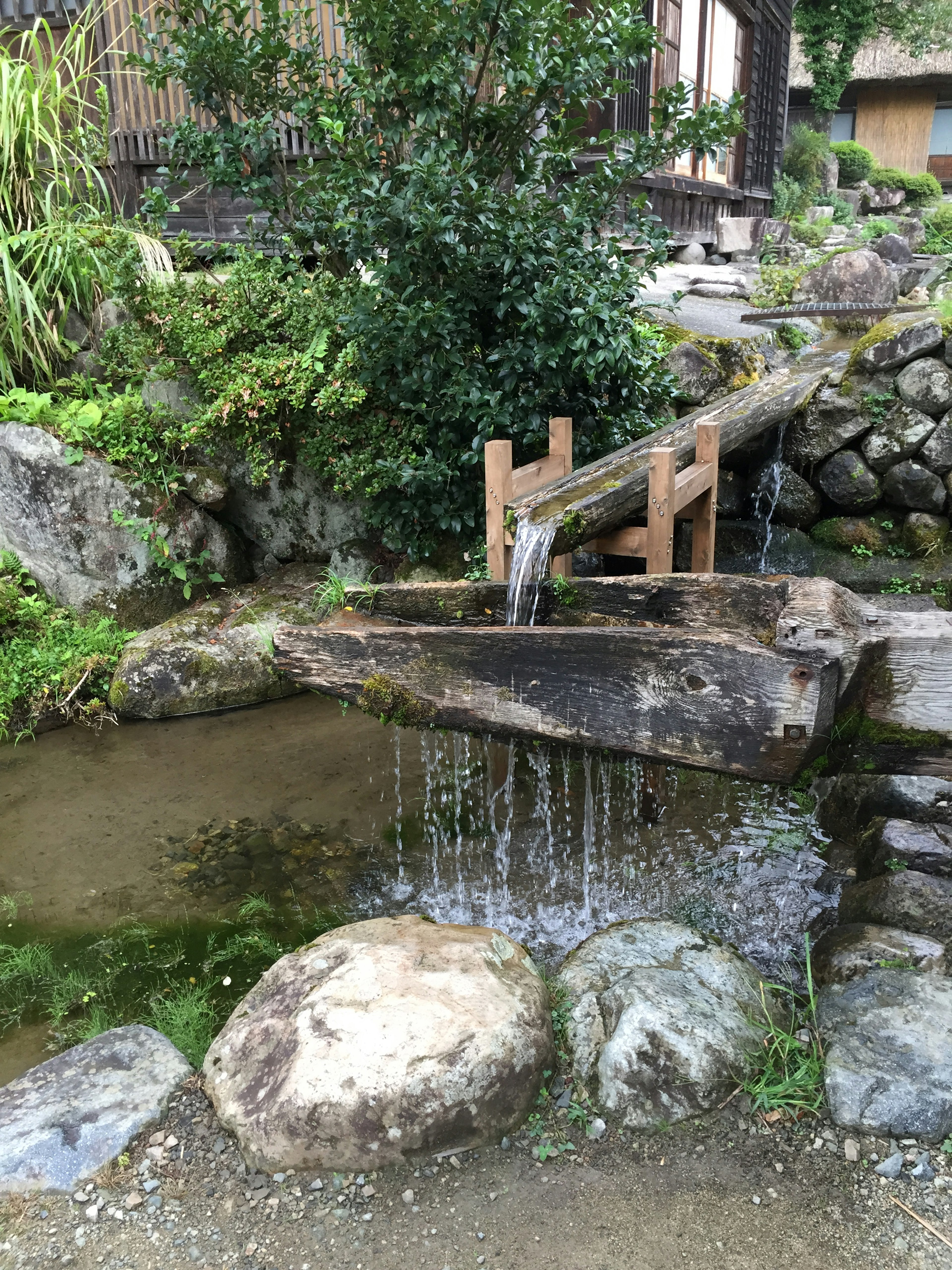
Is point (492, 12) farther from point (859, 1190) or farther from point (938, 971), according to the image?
point (859, 1190)

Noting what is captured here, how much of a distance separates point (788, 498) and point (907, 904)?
4.13 m

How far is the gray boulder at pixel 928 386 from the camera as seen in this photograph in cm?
670

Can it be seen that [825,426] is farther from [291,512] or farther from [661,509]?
[291,512]

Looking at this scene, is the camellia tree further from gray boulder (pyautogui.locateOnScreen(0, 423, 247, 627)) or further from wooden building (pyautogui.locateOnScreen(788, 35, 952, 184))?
wooden building (pyautogui.locateOnScreen(788, 35, 952, 184))

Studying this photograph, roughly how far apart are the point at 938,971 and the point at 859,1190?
35.2 inches

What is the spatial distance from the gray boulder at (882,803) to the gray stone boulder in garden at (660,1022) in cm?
156

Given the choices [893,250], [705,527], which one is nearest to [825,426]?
[705,527]

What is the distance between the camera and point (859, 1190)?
7.89ft

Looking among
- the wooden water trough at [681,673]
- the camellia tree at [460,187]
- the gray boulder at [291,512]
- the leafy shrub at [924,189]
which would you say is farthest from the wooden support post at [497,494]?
the leafy shrub at [924,189]

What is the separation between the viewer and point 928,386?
264 inches

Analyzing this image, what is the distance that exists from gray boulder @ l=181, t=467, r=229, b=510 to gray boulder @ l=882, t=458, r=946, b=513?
193 inches

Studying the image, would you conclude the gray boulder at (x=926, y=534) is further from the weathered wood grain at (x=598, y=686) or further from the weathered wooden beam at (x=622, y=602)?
the weathered wood grain at (x=598, y=686)

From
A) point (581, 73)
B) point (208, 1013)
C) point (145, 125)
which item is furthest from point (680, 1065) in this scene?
point (145, 125)

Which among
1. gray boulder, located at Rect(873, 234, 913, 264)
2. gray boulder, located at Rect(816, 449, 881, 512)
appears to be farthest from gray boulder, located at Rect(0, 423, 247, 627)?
gray boulder, located at Rect(873, 234, 913, 264)
